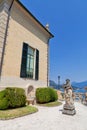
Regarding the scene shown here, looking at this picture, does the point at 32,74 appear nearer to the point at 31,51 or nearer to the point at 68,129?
the point at 31,51

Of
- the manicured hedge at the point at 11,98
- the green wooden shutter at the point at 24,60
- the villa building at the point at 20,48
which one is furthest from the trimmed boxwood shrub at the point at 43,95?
the manicured hedge at the point at 11,98

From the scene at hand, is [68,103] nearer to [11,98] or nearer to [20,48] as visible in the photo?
[11,98]

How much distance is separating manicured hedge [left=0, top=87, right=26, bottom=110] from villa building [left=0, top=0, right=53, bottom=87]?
96cm

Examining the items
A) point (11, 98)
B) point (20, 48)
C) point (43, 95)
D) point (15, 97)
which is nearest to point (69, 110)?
point (15, 97)

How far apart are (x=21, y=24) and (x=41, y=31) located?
343 centimetres

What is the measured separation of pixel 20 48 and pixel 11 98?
14.3 ft

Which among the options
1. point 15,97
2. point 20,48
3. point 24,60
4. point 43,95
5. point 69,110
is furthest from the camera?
point 43,95

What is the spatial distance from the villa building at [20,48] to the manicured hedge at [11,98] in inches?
38.0

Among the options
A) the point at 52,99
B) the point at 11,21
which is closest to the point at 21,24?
the point at 11,21

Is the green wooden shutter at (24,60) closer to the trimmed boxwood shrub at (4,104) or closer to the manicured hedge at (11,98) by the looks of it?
the manicured hedge at (11,98)

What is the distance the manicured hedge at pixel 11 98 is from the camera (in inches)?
269

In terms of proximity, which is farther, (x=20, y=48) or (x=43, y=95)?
(x=43, y=95)

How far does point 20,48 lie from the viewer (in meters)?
9.80

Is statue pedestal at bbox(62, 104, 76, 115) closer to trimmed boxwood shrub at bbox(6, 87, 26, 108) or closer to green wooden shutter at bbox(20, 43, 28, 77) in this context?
trimmed boxwood shrub at bbox(6, 87, 26, 108)
